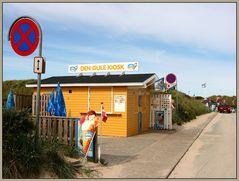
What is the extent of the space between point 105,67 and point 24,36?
11395mm

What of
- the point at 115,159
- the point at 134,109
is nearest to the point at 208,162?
the point at 115,159

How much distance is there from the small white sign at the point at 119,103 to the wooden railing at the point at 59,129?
681 centimetres

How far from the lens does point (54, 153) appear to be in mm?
7508

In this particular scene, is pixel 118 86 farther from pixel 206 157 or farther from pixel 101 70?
pixel 206 157

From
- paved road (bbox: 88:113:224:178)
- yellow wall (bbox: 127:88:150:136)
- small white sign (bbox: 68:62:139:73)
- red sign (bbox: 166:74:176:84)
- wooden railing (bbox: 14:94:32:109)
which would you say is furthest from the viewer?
red sign (bbox: 166:74:176:84)

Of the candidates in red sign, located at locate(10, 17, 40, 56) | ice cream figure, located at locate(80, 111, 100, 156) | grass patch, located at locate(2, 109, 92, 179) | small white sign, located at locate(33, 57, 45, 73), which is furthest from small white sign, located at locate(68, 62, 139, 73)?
grass patch, located at locate(2, 109, 92, 179)

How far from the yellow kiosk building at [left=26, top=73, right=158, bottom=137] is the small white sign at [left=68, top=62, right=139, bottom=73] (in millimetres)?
671

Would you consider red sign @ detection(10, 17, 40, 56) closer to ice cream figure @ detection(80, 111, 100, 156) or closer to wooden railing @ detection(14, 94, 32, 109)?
ice cream figure @ detection(80, 111, 100, 156)

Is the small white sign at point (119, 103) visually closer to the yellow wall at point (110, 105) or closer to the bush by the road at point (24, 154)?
the yellow wall at point (110, 105)

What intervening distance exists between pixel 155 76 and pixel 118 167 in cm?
1113

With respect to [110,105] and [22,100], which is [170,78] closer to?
[110,105]

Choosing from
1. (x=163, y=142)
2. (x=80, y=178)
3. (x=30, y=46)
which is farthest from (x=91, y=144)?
(x=163, y=142)

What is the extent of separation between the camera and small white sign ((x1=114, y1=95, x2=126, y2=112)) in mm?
16250

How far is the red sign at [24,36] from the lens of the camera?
23.7 ft
